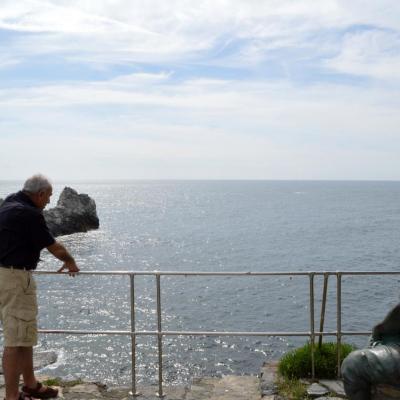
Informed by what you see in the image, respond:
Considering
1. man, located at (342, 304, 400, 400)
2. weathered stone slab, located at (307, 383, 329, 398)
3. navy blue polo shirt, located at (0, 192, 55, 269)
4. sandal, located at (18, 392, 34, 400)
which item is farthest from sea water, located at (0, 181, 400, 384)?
man, located at (342, 304, 400, 400)

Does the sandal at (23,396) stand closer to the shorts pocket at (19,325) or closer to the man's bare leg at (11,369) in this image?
the man's bare leg at (11,369)

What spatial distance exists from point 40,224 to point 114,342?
17329 millimetres

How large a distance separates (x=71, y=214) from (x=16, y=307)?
64.1 m

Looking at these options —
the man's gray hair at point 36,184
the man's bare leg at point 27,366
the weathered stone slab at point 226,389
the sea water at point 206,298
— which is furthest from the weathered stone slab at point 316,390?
the sea water at point 206,298

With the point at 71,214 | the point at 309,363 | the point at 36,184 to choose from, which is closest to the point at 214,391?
the point at 309,363

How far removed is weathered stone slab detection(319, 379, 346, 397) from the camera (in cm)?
538

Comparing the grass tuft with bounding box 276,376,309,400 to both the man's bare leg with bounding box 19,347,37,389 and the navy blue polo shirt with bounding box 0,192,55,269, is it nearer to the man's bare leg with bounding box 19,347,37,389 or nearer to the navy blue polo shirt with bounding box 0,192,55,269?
the man's bare leg with bounding box 19,347,37,389

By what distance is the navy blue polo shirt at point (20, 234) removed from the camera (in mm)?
4648

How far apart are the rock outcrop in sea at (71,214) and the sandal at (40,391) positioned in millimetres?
59043

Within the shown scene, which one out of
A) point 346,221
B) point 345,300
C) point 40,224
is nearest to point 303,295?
point 345,300

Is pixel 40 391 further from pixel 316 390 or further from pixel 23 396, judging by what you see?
pixel 316 390

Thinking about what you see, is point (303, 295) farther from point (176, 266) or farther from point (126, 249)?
point (126, 249)

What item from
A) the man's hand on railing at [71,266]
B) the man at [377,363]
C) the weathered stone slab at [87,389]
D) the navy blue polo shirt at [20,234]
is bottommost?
the weathered stone slab at [87,389]

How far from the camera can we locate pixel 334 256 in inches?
1764
